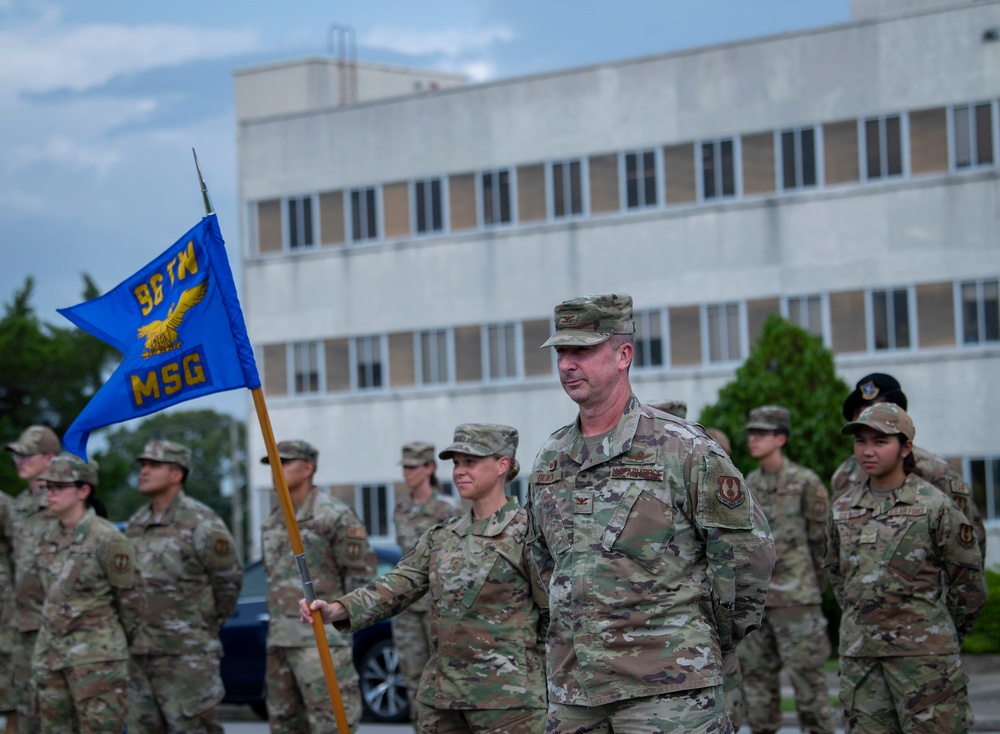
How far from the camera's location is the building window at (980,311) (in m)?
27.8

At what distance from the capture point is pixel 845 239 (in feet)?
94.6

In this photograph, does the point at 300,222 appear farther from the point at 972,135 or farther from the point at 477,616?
the point at 477,616

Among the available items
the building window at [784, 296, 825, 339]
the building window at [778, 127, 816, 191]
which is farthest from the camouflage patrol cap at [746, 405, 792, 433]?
the building window at [778, 127, 816, 191]

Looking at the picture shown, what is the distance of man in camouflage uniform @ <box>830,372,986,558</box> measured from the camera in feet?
26.8

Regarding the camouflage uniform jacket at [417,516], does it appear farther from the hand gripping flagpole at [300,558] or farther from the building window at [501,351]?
the building window at [501,351]

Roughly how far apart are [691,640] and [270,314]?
30.3 metres

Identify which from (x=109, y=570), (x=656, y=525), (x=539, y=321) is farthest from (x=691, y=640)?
(x=539, y=321)

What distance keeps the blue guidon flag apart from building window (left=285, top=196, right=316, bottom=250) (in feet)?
88.5

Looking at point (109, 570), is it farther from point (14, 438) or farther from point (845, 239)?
point (14, 438)

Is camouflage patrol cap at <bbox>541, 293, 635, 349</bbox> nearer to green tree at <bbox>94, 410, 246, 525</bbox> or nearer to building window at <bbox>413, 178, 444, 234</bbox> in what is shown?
building window at <bbox>413, 178, 444, 234</bbox>

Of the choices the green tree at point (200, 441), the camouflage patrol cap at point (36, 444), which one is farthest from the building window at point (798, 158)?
the green tree at point (200, 441)

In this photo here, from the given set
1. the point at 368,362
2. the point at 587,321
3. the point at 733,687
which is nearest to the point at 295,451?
the point at 733,687

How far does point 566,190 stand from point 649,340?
3.80 m

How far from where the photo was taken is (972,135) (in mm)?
27969
